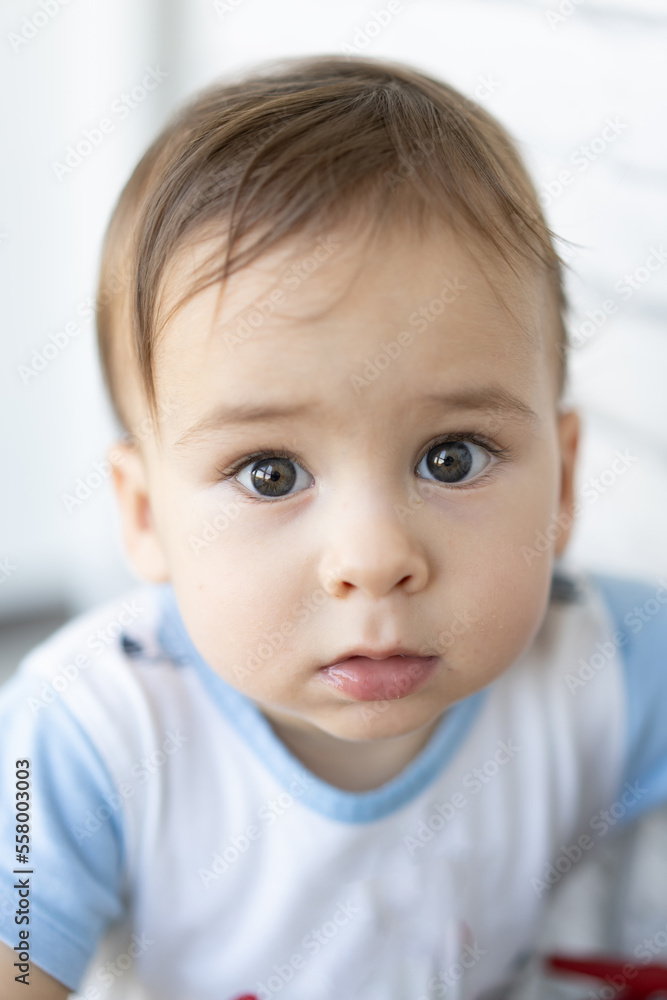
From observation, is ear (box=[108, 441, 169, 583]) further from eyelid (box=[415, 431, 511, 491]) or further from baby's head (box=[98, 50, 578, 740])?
eyelid (box=[415, 431, 511, 491])

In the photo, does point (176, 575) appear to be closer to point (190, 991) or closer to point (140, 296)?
point (140, 296)

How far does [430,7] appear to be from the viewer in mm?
1324

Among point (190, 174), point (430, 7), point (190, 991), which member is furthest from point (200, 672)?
point (430, 7)

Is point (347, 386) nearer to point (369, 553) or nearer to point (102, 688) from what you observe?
point (369, 553)

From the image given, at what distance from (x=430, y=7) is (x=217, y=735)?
979 mm

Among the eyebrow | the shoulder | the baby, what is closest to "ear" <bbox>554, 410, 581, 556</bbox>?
the baby

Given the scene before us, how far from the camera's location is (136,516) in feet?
2.95

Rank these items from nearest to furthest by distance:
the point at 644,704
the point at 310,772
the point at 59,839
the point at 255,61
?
the point at 59,839 < the point at 310,772 < the point at 644,704 < the point at 255,61

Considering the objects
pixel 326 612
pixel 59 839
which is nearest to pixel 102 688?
pixel 59 839

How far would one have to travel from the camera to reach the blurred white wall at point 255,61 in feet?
3.88

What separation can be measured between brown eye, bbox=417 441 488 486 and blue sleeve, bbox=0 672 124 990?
39 cm

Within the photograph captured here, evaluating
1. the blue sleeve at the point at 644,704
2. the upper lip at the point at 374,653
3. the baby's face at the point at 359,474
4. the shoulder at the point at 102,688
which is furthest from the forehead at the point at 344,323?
the blue sleeve at the point at 644,704

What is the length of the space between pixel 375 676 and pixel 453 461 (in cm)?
17

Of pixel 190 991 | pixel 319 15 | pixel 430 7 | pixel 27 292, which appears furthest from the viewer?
pixel 27 292
